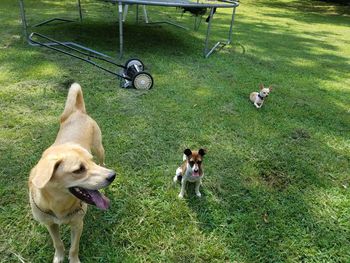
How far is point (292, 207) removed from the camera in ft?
10.0

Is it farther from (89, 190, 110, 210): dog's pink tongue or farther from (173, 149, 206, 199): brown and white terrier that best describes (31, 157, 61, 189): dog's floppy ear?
(173, 149, 206, 199): brown and white terrier

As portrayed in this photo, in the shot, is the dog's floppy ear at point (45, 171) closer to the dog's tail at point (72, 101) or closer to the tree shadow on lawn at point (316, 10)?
the dog's tail at point (72, 101)

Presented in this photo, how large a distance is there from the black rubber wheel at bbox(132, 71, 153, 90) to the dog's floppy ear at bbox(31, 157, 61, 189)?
313cm

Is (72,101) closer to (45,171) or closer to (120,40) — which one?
(45,171)

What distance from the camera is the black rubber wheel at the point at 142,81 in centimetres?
Result: 485

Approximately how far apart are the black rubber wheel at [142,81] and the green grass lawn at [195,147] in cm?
12

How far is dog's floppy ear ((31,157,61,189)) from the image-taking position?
5.84ft

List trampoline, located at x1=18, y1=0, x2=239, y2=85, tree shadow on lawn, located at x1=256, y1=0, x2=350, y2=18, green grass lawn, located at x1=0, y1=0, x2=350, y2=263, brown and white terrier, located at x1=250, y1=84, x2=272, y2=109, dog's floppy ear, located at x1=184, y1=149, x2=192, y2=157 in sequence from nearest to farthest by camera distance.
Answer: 1. green grass lawn, located at x1=0, y1=0, x2=350, y2=263
2. dog's floppy ear, located at x1=184, y1=149, x2=192, y2=157
3. brown and white terrier, located at x1=250, y1=84, x2=272, y2=109
4. trampoline, located at x1=18, y1=0, x2=239, y2=85
5. tree shadow on lawn, located at x1=256, y1=0, x2=350, y2=18

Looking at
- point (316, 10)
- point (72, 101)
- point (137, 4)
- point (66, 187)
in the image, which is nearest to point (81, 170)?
point (66, 187)

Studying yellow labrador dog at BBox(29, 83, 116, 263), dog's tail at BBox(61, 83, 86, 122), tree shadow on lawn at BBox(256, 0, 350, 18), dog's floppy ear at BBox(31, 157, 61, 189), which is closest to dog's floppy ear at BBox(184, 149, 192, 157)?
yellow labrador dog at BBox(29, 83, 116, 263)

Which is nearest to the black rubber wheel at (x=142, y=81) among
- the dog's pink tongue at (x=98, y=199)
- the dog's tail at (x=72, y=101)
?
the dog's tail at (x=72, y=101)

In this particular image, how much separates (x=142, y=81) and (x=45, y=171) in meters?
3.27

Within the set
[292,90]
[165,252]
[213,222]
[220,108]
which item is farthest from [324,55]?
[165,252]

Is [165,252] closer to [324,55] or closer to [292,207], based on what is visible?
[292,207]
